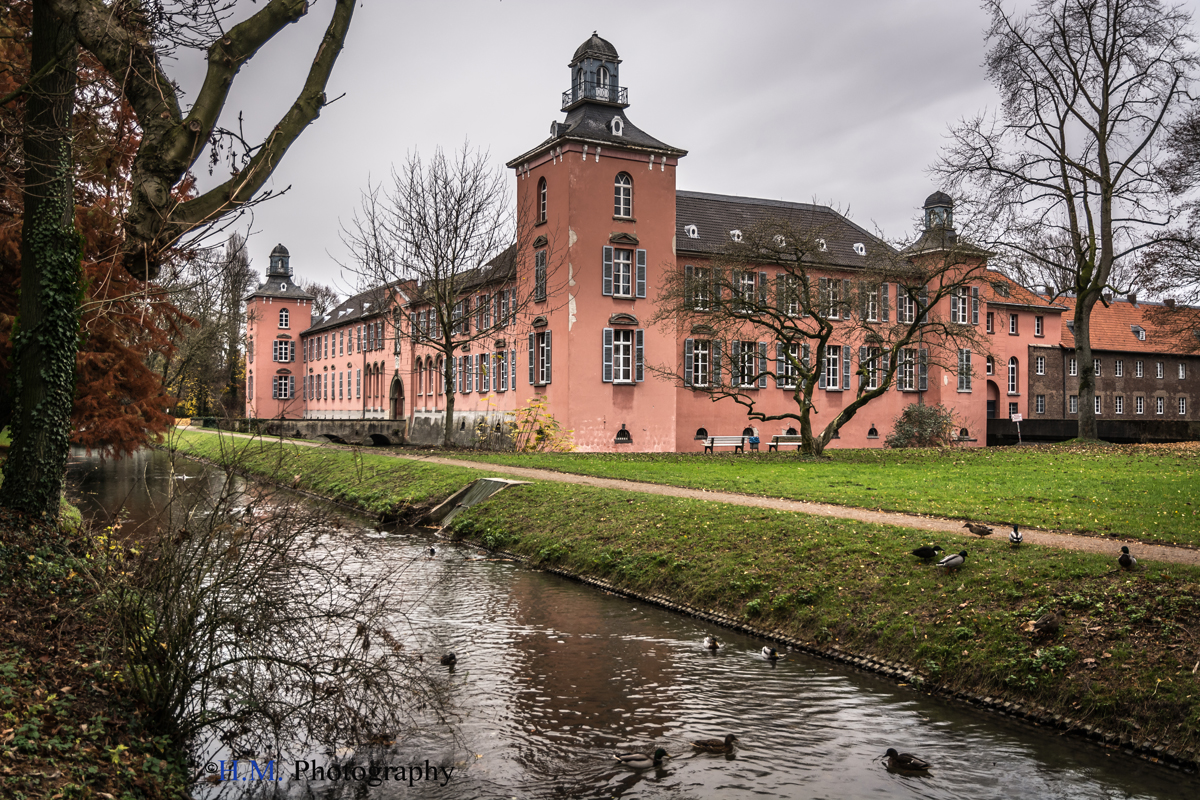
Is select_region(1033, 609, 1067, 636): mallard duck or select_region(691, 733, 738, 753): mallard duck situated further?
select_region(1033, 609, 1067, 636): mallard duck

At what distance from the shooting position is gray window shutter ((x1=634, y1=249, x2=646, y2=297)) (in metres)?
35.3

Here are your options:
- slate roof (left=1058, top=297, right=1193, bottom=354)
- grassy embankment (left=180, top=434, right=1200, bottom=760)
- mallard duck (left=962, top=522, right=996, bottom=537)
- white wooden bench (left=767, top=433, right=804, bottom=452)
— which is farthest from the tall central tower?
slate roof (left=1058, top=297, right=1193, bottom=354)

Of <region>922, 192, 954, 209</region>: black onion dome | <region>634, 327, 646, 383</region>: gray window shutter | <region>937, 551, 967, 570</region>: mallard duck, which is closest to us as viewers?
<region>937, 551, 967, 570</region>: mallard duck

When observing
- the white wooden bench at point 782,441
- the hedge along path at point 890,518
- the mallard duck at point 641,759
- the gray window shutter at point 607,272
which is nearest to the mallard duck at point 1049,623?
the hedge along path at point 890,518

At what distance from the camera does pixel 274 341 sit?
76938mm

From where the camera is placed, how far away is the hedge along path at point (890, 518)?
1060 cm

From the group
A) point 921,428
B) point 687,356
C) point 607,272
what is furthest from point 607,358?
point 921,428

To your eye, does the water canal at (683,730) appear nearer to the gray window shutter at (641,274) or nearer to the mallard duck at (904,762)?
the mallard duck at (904,762)

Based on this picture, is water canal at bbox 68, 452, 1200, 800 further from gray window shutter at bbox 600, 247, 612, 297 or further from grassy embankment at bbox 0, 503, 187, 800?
gray window shutter at bbox 600, 247, 612, 297

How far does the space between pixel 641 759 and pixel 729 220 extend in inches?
1475

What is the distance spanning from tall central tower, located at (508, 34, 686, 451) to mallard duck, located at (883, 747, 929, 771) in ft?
89.4

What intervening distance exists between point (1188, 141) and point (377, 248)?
25.8 meters

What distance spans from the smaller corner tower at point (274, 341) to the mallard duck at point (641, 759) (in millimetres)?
72616

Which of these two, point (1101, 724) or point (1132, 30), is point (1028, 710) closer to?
point (1101, 724)
